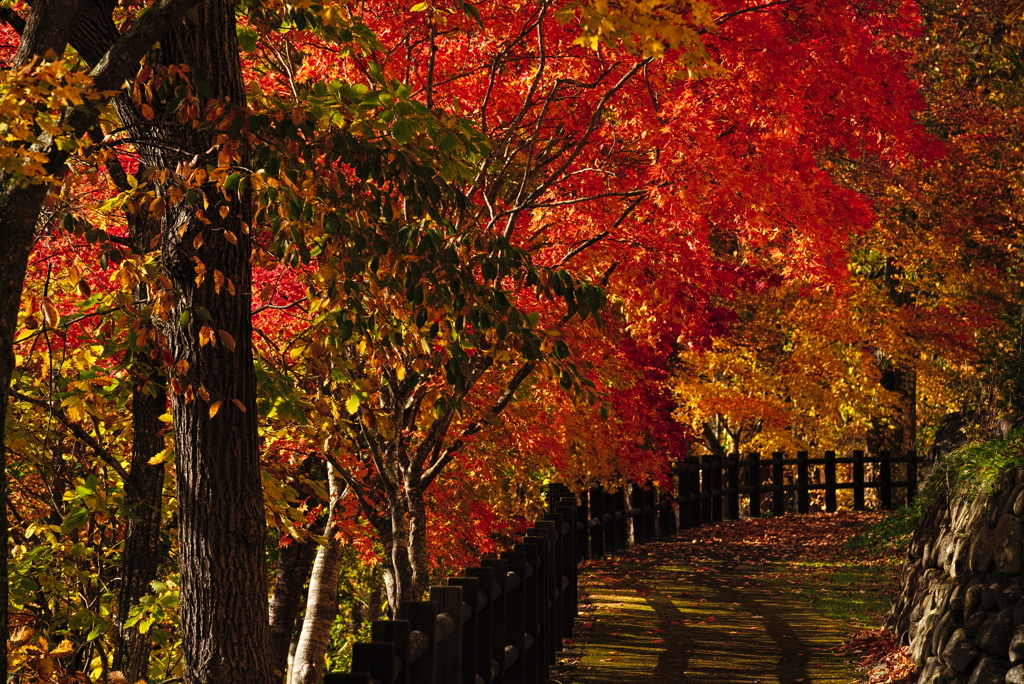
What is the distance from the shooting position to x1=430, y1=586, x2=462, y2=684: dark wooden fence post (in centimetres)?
554

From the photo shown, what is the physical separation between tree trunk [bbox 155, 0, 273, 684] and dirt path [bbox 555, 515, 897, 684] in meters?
4.18

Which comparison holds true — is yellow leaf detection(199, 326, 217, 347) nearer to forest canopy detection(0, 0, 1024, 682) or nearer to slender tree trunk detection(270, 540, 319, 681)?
forest canopy detection(0, 0, 1024, 682)

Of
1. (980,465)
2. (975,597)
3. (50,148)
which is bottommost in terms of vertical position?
(975,597)

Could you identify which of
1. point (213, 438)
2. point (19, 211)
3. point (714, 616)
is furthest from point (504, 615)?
point (714, 616)

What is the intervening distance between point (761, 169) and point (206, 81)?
5.71 m

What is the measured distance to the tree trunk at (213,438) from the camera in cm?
573

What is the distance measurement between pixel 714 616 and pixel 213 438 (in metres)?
8.06

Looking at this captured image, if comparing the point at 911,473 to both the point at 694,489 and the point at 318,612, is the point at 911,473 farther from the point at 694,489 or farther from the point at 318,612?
the point at 318,612

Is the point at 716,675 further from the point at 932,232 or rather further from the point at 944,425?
the point at 944,425

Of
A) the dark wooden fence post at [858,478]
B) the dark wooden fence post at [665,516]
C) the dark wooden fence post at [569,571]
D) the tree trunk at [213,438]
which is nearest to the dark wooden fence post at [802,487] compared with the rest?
the dark wooden fence post at [858,478]

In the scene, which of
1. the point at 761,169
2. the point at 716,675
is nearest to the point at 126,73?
the point at 761,169

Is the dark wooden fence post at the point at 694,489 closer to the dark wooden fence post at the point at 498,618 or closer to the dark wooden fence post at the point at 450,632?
the dark wooden fence post at the point at 498,618

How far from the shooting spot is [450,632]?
560 cm

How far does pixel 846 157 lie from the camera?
2066 cm
